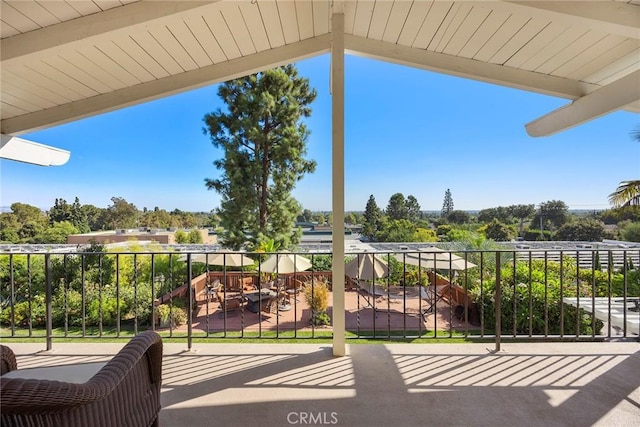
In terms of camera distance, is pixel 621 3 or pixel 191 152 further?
pixel 191 152

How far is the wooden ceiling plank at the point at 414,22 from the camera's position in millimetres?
2085

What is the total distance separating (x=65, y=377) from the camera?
3.82 ft

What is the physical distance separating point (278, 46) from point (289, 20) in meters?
0.33

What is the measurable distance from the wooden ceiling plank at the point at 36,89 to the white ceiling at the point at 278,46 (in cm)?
1

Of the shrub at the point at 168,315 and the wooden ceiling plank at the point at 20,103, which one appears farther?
the shrub at the point at 168,315

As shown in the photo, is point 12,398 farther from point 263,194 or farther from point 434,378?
point 263,194

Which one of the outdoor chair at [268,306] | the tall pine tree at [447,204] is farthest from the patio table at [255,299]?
the tall pine tree at [447,204]

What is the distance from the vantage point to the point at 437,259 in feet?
12.4

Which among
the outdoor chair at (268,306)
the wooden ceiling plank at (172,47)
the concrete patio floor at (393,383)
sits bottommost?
the outdoor chair at (268,306)

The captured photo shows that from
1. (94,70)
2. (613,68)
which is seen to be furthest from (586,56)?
(94,70)

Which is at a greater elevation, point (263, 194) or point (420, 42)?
point (420, 42)

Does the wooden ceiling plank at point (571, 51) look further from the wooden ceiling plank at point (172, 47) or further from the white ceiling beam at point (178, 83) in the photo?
the wooden ceiling plank at point (172, 47)

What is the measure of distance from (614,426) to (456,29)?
105 inches

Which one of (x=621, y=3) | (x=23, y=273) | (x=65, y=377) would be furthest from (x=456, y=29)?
(x=23, y=273)
